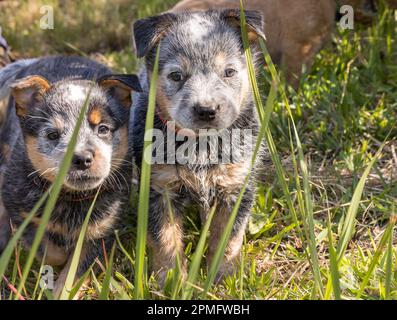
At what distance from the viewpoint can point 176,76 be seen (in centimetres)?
362

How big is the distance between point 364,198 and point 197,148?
128 centimetres

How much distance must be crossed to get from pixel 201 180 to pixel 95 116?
68 cm

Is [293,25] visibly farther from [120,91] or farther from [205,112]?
[205,112]

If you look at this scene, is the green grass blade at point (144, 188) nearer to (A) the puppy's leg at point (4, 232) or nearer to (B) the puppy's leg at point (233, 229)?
(B) the puppy's leg at point (233, 229)

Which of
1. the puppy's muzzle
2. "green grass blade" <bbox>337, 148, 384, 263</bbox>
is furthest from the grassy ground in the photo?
the puppy's muzzle

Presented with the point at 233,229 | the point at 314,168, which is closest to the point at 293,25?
the point at 314,168

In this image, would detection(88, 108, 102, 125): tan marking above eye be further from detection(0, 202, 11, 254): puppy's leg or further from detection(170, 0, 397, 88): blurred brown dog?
detection(170, 0, 397, 88): blurred brown dog

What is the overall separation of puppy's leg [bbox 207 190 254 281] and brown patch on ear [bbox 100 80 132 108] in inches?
31.0

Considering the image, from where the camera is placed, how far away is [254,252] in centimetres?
395

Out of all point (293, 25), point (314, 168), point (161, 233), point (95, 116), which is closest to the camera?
point (95, 116)

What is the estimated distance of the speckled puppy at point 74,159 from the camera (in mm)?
3459

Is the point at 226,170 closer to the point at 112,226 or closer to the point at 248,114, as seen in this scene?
the point at 248,114

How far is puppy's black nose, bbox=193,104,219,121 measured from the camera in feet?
11.0
